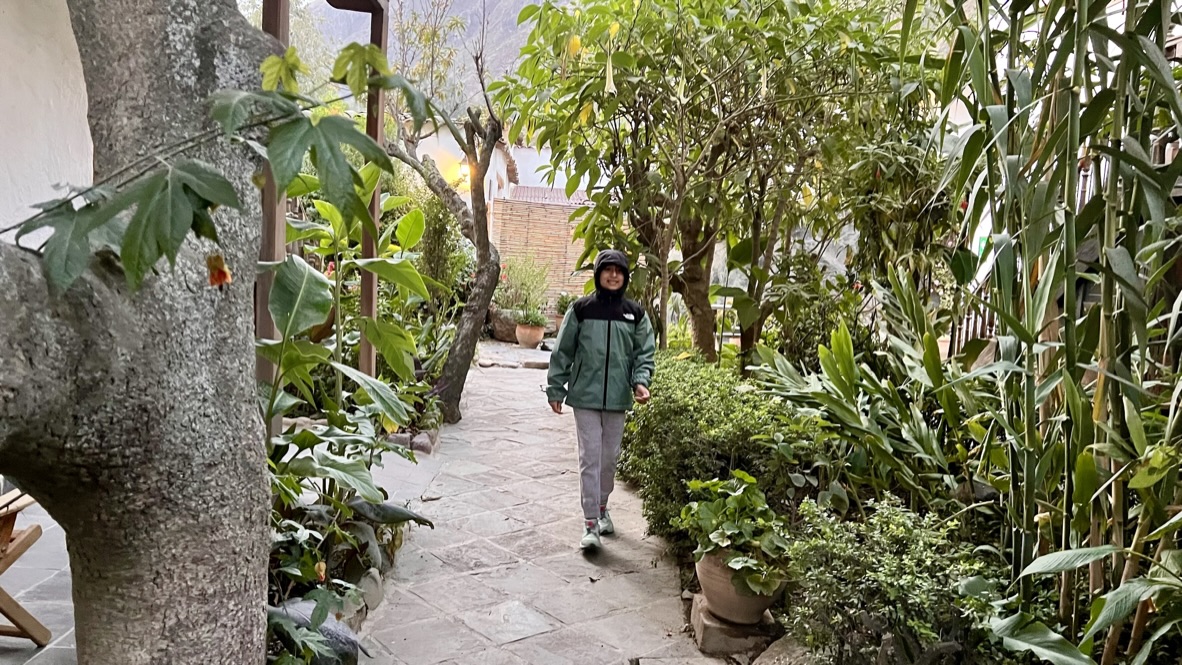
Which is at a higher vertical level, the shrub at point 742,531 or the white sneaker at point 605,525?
the shrub at point 742,531

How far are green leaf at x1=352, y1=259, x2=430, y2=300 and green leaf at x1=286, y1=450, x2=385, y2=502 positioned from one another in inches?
31.8

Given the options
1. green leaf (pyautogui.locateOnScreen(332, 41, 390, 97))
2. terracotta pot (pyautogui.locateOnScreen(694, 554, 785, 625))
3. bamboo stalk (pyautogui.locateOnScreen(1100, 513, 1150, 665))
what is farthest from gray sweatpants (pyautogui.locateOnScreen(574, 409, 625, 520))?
green leaf (pyautogui.locateOnScreen(332, 41, 390, 97))

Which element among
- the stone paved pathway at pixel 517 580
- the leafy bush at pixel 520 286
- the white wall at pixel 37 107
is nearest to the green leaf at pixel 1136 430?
the stone paved pathway at pixel 517 580

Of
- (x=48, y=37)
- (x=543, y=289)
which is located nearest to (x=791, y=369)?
(x=48, y=37)

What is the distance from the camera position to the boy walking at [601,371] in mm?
4281

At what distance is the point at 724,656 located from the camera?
315 cm

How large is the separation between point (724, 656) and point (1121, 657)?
1.55 m

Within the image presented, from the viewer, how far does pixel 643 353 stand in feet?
14.4

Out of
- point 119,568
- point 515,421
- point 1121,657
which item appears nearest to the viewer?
point 119,568

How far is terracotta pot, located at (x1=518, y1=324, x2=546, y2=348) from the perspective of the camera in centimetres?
1312

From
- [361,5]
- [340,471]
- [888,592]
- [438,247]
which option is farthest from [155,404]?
[438,247]

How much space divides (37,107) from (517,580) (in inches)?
118

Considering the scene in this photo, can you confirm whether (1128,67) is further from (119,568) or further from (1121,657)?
(119,568)

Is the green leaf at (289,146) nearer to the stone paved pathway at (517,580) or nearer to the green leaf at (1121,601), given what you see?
the green leaf at (1121,601)
